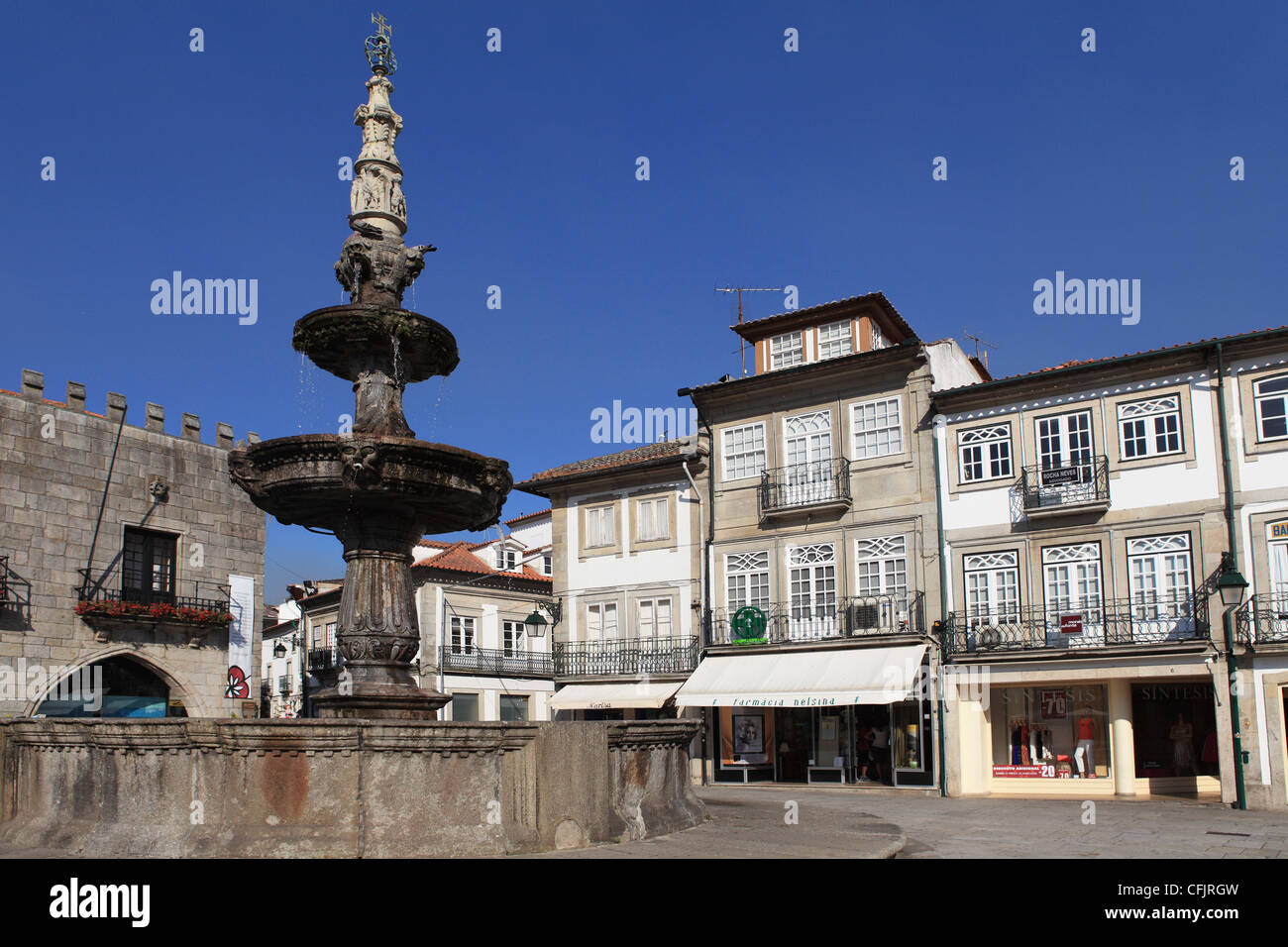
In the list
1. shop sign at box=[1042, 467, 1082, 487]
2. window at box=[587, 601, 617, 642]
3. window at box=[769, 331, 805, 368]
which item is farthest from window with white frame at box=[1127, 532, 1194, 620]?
window at box=[587, 601, 617, 642]

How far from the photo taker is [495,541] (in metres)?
48.2

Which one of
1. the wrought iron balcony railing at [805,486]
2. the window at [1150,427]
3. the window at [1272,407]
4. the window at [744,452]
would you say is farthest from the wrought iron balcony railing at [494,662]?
the window at [1272,407]

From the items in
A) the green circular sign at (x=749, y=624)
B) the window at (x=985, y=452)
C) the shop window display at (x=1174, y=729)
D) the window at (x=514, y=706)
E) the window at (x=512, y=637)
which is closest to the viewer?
the shop window display at (x=1174, y=729)

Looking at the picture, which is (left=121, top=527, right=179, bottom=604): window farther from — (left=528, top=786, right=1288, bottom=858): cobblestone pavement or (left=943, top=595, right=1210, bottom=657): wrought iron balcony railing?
(left=943, top=595, right=1210, bottom=657): wrought iron balcony railing

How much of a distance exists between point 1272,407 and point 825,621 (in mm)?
10851

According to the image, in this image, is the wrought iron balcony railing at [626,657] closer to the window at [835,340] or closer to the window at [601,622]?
the window at [601,622]

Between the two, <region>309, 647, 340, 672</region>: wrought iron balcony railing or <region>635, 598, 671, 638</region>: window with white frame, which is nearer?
<region>635, 598, 671, 638</region>: window with white frame

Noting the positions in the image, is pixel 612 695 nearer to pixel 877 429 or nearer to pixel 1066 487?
pixel 877 429

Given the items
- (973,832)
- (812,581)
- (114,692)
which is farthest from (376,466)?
(114,692)

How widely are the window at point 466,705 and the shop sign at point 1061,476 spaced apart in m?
24.7

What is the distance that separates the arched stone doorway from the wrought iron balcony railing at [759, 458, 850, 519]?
16.4 metres

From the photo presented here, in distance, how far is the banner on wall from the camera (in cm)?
3053

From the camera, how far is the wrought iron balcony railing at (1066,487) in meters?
24.2

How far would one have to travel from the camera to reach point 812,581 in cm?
2803
